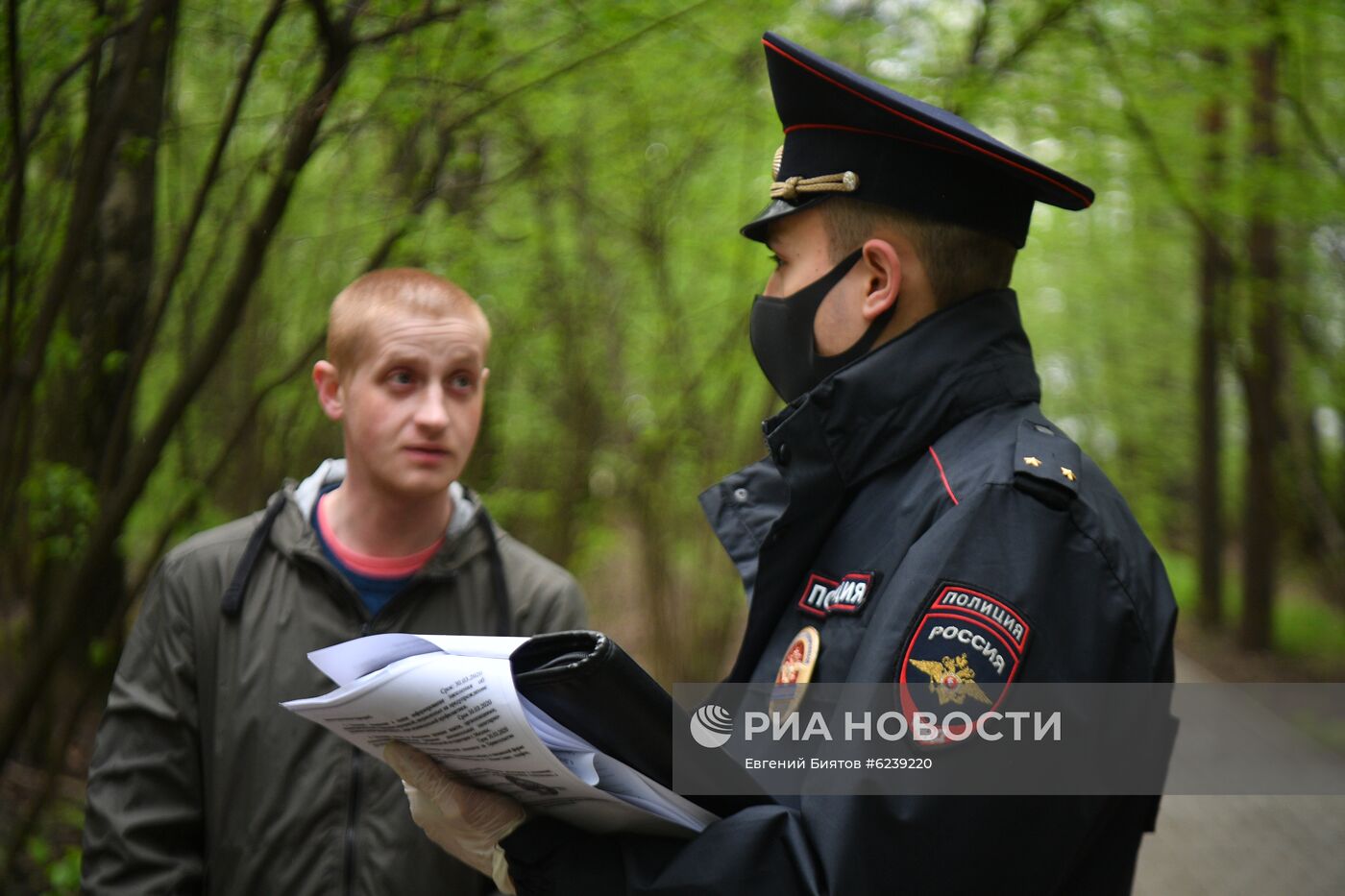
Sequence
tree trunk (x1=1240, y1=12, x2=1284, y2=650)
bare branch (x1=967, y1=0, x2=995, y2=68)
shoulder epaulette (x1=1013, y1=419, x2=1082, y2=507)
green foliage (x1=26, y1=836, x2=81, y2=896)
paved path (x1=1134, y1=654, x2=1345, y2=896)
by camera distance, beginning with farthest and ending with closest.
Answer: tree trunk (x1=1240, y1=12, x2=1284, y2=650) → paved path (x1=1134, y1=654, x2=1345, y2=896) → bare branch (x1=967, y1=0, x2=995, y2=68) → green foliage (x1=26, y1=836, x2=81, y2=896) → shoulder epaulette (x1=1013, y1=419, x2=1082, y2=507)

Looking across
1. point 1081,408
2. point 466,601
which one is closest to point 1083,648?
point 466,601

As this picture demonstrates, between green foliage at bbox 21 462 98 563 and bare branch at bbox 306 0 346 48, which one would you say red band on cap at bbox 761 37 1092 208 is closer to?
bare branch at bbox 306 0 346 48

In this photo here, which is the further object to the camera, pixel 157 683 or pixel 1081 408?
pixel 1081 408

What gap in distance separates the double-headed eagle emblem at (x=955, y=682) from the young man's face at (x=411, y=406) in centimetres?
131

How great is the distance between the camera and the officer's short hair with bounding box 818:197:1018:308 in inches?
79.7

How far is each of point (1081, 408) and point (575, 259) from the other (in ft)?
38.2

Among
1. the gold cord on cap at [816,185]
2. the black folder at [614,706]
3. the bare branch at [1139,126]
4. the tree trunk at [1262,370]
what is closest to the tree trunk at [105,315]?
the gold cord on cap at [816,185]

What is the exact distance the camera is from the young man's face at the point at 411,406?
8.36ft

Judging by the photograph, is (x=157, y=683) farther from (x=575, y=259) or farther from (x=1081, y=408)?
(x=1081, y=408)

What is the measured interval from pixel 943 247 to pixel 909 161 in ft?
0.53

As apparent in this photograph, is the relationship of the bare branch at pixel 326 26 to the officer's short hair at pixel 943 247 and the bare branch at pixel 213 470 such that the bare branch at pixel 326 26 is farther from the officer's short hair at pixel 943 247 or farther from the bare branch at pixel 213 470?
the officer's short hair at pixel 943 247

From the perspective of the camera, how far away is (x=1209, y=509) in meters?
13.7

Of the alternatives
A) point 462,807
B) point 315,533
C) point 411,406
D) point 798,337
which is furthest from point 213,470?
point 798,337

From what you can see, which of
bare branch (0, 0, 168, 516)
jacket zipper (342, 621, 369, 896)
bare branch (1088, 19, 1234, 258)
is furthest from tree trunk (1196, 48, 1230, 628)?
jacket zipper (342, 621, 369, 896)
